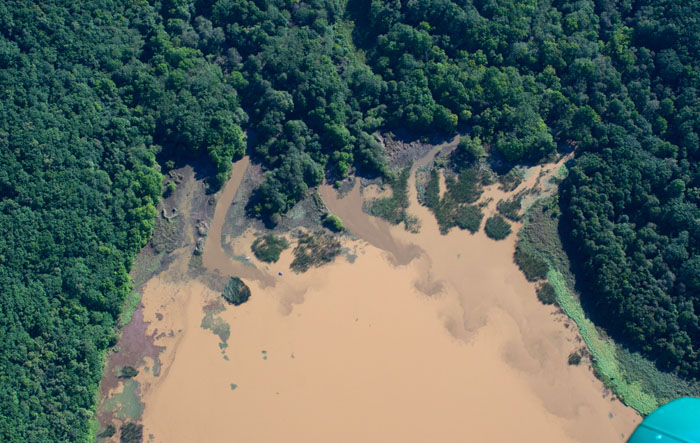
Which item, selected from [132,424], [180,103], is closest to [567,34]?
[180,103]

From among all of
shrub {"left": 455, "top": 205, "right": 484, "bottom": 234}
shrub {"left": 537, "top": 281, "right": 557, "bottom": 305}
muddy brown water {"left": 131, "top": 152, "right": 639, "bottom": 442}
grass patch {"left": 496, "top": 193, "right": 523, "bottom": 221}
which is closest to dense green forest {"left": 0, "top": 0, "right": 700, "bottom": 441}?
shrub {"left": 455, "top": 205, "right": 484, "bottom": 234}

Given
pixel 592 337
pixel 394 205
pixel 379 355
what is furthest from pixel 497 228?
pixel 379 355

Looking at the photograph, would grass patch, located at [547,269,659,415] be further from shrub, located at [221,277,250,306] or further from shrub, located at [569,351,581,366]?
shrub, located at [221,277,250,306]

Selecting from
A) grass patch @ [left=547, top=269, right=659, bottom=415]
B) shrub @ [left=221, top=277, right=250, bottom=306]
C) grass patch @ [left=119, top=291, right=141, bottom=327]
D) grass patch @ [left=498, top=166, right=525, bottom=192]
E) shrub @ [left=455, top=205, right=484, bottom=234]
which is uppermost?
grass patch @ [left=498, top=166, right=525, bottom=192]

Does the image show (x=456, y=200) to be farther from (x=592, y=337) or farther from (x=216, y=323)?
(x=216, y=323)

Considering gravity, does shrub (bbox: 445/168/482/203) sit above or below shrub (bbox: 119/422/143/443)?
above

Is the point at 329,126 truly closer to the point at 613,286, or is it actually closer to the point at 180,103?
the point at 180,103
